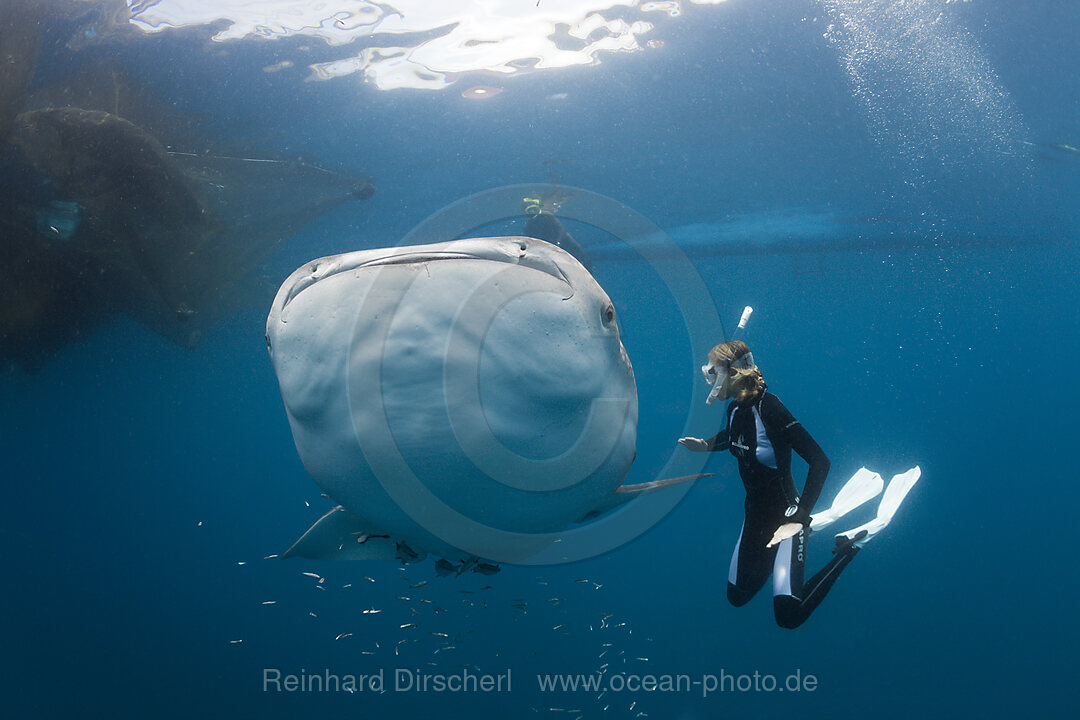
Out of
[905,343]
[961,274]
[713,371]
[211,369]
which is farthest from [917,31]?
[905,343]

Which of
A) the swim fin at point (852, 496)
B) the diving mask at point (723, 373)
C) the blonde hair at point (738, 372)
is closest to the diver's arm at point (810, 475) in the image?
the blonde hair at point (738, 372)

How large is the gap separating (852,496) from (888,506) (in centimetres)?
35

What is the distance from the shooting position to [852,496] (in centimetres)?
617

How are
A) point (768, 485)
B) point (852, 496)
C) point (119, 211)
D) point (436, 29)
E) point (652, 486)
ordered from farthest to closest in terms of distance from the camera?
point (119, 211) < point (436, 29) < point (852, 496) < point (768, 485) < point (652, 486)

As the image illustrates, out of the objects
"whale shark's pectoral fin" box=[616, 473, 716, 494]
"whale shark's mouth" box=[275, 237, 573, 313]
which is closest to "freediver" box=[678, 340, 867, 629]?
"whale shark's pectoral fin" box=[616, 473, 716, 494]

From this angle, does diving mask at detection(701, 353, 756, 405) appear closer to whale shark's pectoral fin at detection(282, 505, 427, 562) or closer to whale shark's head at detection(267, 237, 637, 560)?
whale shark's head at detection(267, 237, 637, 560)

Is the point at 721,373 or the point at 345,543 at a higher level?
the point at 721,373

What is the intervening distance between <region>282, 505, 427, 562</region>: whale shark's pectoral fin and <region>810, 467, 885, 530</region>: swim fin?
4375 millimetres

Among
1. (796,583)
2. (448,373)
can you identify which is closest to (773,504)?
(796,583)

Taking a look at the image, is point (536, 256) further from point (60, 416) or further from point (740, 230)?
point (60, 416)

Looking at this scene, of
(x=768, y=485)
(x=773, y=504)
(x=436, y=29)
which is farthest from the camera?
(x=436, y=29)

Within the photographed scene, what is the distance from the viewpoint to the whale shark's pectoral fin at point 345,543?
3.61 metres

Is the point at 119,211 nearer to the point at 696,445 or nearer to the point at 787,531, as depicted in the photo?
the point at 696,445

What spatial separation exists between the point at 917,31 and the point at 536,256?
11.4 m
